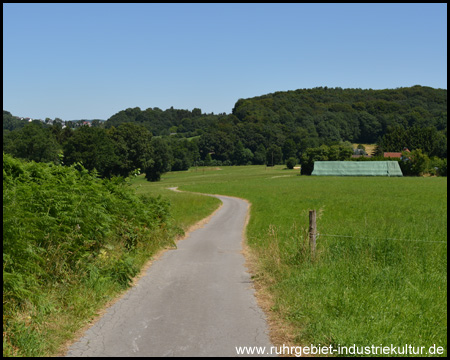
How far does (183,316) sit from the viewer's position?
27.2ft

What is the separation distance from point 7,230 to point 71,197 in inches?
105

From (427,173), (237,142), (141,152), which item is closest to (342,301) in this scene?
(141,152)

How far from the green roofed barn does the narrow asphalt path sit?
364ft

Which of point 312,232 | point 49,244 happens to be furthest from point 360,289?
point 49,244

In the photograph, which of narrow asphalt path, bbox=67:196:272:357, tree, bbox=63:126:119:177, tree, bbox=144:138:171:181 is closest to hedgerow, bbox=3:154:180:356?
narrow asphalt path, bbox=67:196:272:357

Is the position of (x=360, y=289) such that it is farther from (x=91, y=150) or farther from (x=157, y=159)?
(x=157, y=159)

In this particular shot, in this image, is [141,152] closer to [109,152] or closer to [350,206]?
[109,152]

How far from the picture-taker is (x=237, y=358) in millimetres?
6363

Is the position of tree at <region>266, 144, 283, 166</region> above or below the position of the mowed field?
above

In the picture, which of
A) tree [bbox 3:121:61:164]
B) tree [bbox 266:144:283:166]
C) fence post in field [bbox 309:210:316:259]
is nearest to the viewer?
fence post in field [bbox 309:210:316:259]

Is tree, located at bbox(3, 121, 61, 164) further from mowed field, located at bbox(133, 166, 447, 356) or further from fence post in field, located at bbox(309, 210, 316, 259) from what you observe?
fence post in field, located at bbox(309, 210, 316, 259)

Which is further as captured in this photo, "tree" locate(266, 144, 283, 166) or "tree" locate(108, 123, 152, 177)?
"tree" locate(266, 144, 283, 166)

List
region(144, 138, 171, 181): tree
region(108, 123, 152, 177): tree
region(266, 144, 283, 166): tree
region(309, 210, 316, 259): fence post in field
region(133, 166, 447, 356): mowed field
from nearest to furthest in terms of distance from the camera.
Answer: region(133, 166, 447, 356): mowed field < region(309, 210, 316, 259): fence post in field < region(108, 123, 152, 177): tree < region(144, 138, 171, 181): tree < region(266, 144, 283, 166): tree

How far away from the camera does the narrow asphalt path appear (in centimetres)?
679
